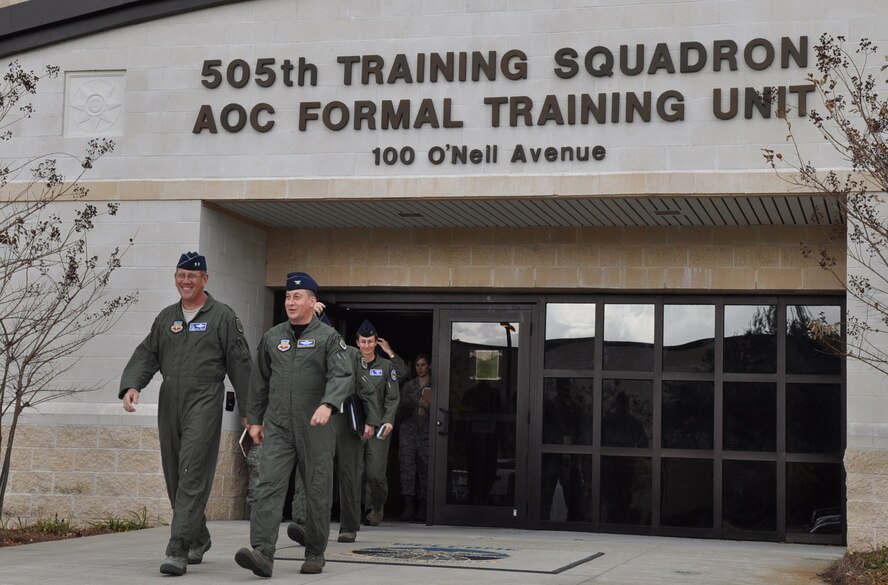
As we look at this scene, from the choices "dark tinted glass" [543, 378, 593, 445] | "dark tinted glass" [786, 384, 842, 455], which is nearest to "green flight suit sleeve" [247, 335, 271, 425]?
"dark tinted glass" [543, 378, 593, 445]

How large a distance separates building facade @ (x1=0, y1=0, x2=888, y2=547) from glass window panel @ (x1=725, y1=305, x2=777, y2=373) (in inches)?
0.9

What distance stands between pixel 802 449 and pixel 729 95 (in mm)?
3867

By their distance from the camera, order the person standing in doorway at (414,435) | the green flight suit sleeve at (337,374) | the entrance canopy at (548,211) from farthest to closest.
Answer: the person standing in doorway at (414,435) → the entrance canopy at (548,211) → the green flight suit sleeve at (337,374)

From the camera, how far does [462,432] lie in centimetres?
1360

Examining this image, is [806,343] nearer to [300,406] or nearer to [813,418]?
[813,418]

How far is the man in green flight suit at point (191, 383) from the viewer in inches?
316

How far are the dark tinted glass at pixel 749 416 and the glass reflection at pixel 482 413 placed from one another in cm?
232

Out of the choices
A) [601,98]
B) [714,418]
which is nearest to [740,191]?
[601,98]

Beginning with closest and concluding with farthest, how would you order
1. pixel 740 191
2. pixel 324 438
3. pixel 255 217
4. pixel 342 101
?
pixel 324 438 → pixel 740 191 → pixel 342 101 → pixel 255 217

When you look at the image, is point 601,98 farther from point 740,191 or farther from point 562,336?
point 562,336

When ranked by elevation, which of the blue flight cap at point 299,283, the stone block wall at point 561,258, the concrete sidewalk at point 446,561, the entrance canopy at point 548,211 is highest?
the entrance canopy at point 548,211

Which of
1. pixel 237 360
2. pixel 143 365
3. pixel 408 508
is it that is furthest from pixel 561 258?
pixel 143 365

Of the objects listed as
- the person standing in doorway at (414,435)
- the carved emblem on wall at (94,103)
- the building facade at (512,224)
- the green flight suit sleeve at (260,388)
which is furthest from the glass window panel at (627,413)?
the carved emblem on wall at (94,103)

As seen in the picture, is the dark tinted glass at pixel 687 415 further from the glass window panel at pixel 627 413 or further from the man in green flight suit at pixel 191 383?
the man in green flight suit at pixel 191 383
